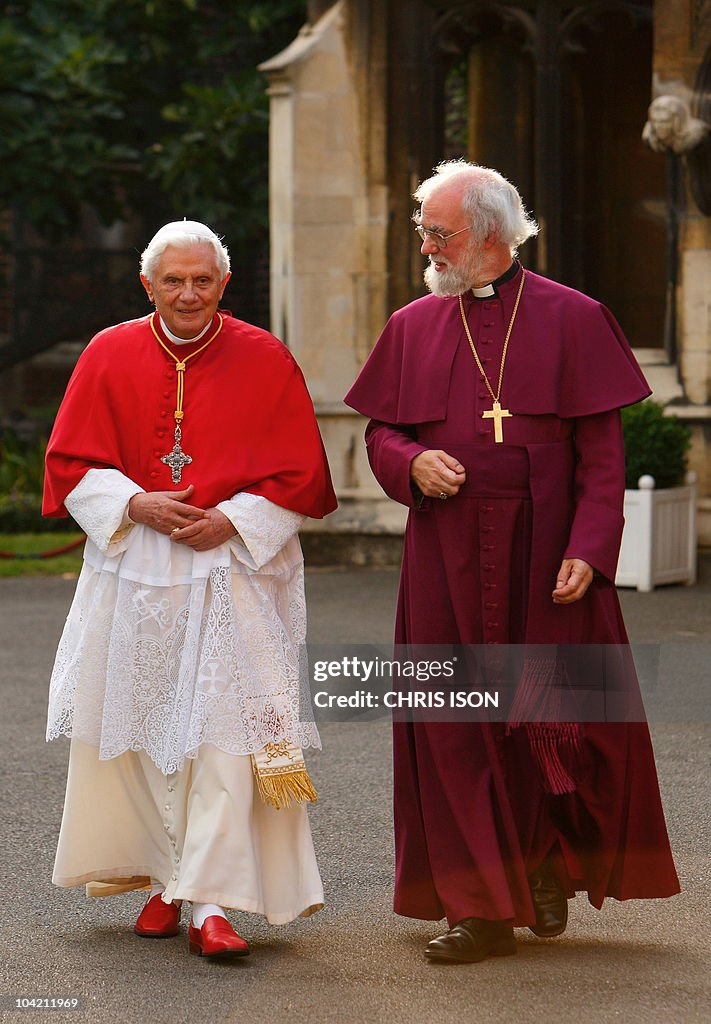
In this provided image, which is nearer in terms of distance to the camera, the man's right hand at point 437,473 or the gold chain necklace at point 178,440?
the man's right hand at point 437,473

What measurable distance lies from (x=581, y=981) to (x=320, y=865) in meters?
1.32

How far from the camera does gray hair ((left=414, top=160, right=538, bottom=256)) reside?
505 centimetres

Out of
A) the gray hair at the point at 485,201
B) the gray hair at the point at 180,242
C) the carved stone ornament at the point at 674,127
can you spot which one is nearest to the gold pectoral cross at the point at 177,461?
the gray hair at the point at 180,242

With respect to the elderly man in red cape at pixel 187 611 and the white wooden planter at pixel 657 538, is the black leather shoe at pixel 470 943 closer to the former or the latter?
the elderly man in red cape at pixel 187 611

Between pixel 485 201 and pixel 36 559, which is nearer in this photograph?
pixel 485 201

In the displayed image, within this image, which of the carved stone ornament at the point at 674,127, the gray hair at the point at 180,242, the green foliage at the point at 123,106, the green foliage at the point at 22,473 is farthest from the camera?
the green foliage at the point at 22,473

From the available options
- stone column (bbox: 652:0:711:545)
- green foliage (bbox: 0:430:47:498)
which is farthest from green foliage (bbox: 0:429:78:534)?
stone column (bbox: 652:0:711:545)

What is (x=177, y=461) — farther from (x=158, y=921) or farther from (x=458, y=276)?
(x=158, y=921)

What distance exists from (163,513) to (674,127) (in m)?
8.17

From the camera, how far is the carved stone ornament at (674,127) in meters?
12.4

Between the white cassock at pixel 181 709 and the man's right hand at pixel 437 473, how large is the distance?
1.35ft

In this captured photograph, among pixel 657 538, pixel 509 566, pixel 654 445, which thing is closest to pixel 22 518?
pixel 654 445

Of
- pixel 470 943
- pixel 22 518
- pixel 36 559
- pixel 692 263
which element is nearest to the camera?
pixel 470 943

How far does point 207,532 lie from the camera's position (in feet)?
16.8
